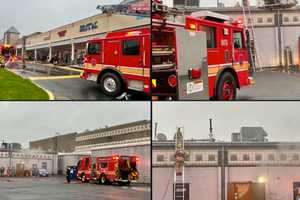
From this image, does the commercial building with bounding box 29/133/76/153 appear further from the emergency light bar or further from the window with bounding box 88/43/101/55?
the emergency light bar

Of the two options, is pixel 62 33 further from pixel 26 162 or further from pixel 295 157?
pixel 295 157

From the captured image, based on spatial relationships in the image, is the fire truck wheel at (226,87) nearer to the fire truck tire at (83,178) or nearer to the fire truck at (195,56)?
the fire truck at (195,56)

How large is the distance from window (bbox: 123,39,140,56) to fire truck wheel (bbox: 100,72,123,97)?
23 centimetres

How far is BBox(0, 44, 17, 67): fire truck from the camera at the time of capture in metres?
3.69

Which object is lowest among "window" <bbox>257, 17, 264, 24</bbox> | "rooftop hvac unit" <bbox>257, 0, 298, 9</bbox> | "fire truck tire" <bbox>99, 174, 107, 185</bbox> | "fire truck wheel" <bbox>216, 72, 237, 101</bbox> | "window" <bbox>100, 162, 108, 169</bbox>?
"fire truck tire" <bbox>99, 174, 107, 185</bbox>

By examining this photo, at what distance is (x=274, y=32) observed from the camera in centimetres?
361

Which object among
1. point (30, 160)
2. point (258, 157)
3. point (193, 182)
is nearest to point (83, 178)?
point (30, 160)

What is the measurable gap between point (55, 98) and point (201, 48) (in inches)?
53.9

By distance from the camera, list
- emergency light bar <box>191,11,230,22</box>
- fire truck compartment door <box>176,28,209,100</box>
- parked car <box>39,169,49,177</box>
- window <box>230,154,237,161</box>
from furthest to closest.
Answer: parked car <box>39,169,49,177</box>, window <box>230,154,237,161</box>, emergency light bar <box>191,11,230,22</box>, fire truck compartment door <box>176,28,209,100</box>

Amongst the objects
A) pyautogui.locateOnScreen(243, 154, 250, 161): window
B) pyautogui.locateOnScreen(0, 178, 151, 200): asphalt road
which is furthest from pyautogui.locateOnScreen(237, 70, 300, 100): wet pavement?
pyautogui.locateOnScreen(0, 178, 151, 200): asphalt road

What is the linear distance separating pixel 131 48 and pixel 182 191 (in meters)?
1.34

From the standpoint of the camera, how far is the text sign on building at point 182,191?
3.60 meters

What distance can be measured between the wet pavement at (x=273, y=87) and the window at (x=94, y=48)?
1.31 metres

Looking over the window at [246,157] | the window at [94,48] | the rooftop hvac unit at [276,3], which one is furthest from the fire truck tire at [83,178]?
the rooftop hvac unit at [276,3]
